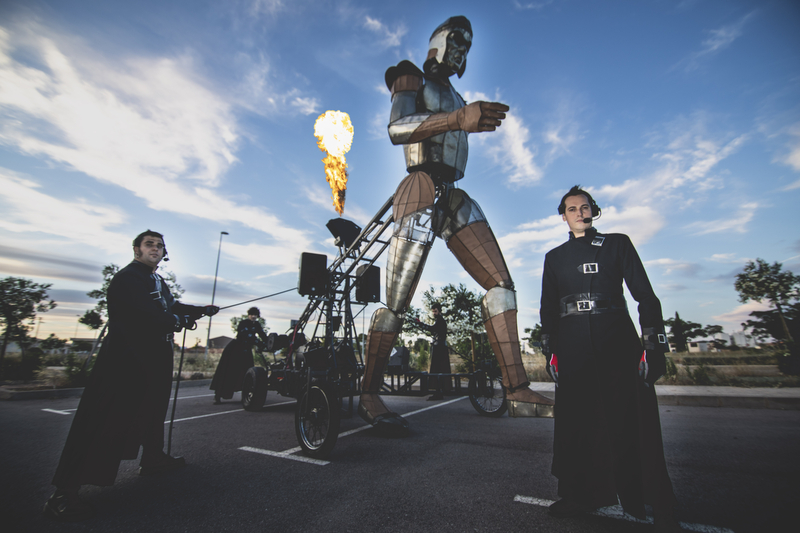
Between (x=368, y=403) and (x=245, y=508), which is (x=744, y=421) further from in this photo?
(x=245, y=508)

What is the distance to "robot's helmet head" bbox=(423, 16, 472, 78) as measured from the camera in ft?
14.1

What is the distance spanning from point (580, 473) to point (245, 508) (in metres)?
2.02

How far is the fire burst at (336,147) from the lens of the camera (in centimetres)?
573

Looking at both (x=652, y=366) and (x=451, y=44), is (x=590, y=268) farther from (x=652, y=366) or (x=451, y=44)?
(x=451, y=44)

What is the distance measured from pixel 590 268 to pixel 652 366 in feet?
2.07

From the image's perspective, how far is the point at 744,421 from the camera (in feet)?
14.8

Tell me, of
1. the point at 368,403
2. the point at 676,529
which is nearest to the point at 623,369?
the point at 676,529

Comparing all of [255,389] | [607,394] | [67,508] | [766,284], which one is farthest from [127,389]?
[766,284]

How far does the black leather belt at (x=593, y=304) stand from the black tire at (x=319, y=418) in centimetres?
221

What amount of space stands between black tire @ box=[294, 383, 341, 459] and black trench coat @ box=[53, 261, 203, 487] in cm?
118

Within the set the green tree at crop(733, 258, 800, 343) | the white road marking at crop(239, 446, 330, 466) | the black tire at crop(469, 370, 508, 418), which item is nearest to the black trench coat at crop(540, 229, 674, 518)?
the white road marking at crop(239, 446, 330, 466)

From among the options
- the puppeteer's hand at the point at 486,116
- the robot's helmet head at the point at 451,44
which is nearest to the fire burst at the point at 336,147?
the robot's helmet head at the point at 451,44

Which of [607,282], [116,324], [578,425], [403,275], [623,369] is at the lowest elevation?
[578,425]

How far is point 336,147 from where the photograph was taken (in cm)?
573
